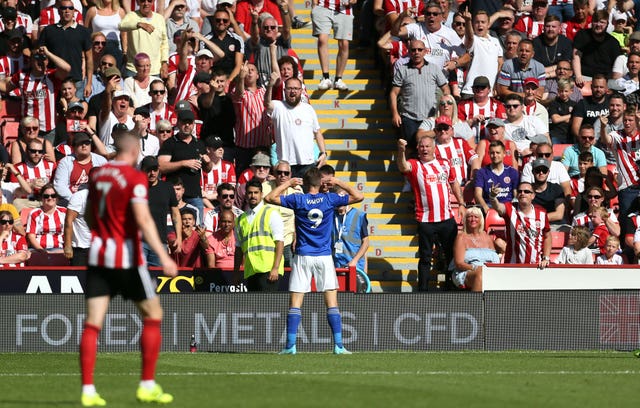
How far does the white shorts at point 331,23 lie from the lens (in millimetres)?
21859

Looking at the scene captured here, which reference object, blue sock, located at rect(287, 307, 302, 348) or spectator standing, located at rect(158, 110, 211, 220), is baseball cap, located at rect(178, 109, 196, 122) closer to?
spectator standing, located at rect(158, 110, 211, 220)

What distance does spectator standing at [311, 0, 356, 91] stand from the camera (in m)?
21.8

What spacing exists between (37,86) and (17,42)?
897mm

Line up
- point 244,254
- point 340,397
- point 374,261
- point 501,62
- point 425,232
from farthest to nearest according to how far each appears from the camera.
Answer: point 501,62 < point 374,261 < point 425,232 < point 244,254 < point 340,397

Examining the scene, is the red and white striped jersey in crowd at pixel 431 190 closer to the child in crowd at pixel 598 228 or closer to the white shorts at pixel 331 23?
the child in crowd at pixel 598 228

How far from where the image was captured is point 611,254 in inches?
722

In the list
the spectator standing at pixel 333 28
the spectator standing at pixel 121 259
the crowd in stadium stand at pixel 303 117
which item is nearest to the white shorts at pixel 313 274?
the crowd in stadium stand at pixel 303 117

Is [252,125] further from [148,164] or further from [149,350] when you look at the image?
[149,350]

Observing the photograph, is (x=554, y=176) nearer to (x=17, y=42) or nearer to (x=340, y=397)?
(x=17, y=42)

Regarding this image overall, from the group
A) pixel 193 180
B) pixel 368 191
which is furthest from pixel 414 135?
pixel 193 180

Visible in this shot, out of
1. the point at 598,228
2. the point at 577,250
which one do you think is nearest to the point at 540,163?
the point at 598,228

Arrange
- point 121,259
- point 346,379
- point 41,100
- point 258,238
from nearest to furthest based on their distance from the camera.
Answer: point 121,259 → point 346,379 → point 258,238 → point 41,100

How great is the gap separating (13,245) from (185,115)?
3233mm

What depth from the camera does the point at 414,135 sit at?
67.6 ft
